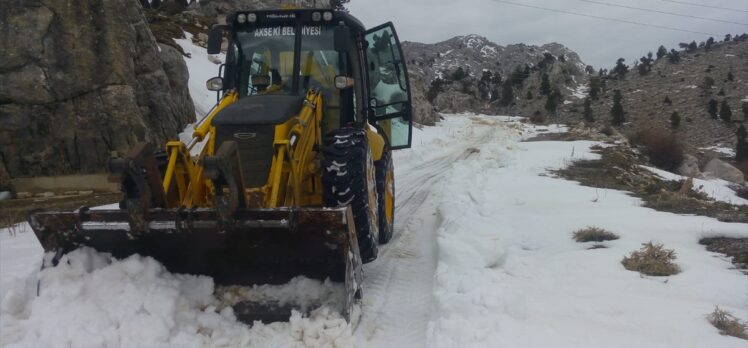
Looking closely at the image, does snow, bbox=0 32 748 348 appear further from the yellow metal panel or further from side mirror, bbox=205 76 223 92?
side mirror, bbox=205 76 223 92

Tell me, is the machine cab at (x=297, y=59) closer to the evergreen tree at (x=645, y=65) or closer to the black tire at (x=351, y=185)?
the black tire at (x=351, y=185)

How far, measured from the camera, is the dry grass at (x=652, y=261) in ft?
17.2

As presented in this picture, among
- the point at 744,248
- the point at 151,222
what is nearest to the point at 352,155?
the point at 151,222

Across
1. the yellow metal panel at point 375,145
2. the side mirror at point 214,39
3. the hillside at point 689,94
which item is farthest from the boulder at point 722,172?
the side mirror at point 214,39

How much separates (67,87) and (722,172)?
22.2 meters

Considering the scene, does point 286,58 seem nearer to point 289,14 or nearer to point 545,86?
point 289,14

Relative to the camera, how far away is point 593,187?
35.0 ft

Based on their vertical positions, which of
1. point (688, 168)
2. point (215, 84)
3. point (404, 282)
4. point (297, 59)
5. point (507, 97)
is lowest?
point (507, 97)

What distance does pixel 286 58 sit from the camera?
6312mm

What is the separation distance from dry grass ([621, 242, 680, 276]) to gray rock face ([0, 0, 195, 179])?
969cm

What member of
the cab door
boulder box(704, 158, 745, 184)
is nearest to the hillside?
boulder box(704, 158, 745, 184)

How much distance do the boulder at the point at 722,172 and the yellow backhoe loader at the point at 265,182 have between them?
755 inches

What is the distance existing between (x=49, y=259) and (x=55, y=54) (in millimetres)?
8139

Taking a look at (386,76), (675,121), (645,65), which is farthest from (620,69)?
(386,76)
